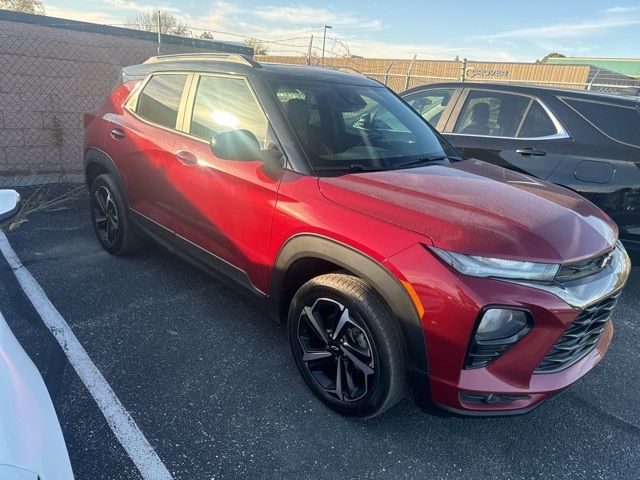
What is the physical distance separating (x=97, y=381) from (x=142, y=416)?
43cm

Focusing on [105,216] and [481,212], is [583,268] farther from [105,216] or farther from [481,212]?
[105,216]

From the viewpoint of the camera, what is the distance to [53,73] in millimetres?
6148

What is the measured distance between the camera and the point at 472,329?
1.82 metres

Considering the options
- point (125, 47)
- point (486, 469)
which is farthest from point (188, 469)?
point (125, 47)

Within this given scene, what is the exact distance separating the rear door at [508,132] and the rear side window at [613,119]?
25 cm

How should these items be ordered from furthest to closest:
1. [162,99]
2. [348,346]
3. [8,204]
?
[162,99] → [348,346] → [8,204]

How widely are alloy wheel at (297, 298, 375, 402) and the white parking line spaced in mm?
900

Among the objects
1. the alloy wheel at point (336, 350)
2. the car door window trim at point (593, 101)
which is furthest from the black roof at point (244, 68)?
the car door window trim at point (593, 101)

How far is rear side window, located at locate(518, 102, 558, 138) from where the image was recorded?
4180 millimetres

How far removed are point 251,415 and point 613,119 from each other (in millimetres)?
3921

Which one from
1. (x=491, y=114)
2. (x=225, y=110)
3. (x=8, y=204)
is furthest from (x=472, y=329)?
(x=491, y=114)

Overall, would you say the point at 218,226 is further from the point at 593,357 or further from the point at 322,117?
the point at 593,357

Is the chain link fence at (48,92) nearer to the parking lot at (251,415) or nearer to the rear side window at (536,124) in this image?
the parking lot at (251,415)

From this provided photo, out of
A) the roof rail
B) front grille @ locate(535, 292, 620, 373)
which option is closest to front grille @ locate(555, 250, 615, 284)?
front grille @ locate(535, 292, 620, 373)
